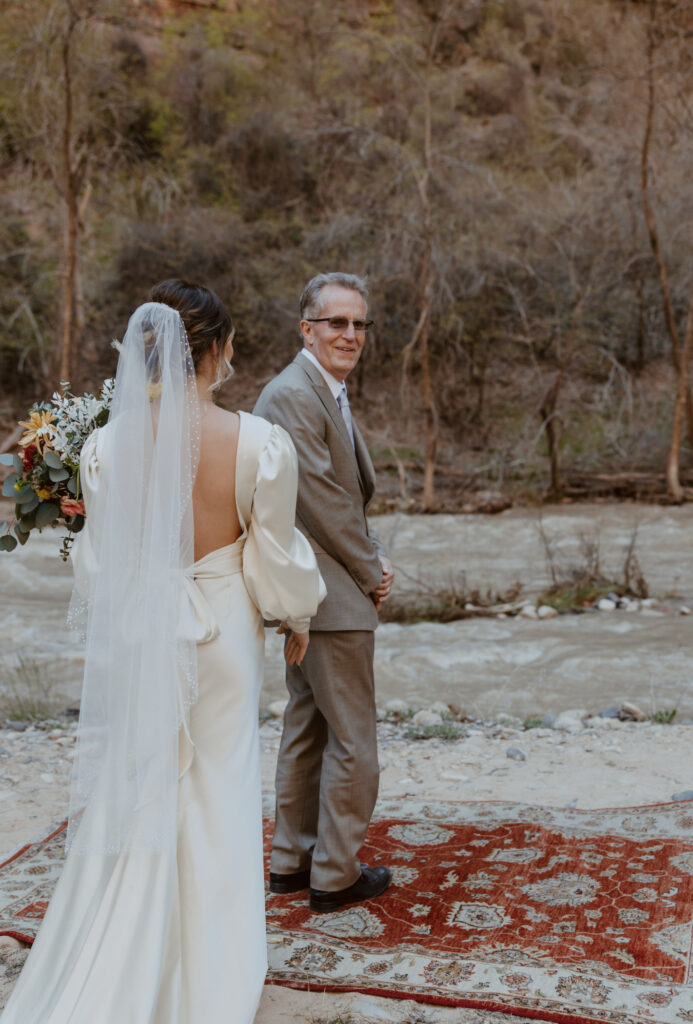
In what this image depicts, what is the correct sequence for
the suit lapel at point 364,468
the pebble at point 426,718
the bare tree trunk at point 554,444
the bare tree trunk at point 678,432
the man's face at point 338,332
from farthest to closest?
the bare tree trunk at point 554,444
the bare tree trunk at point 678,432
the pebble at point 426,718
the suit lapel at point 364,468
the man's face at point 338,332

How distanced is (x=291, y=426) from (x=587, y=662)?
5.45 m

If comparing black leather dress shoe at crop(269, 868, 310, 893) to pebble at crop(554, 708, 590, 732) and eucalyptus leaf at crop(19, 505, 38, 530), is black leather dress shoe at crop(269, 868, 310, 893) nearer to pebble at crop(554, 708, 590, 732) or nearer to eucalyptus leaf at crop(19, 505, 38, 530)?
eucalyptus leaf at crop(19, 505, 38, 530)

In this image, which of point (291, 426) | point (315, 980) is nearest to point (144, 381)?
point (291, 426)

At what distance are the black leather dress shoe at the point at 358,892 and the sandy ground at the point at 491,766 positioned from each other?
136 centimetres

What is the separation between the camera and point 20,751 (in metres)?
5.75

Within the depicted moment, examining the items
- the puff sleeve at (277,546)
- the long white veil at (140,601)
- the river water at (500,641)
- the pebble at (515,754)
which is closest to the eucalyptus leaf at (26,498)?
the long white veil at (140,601)

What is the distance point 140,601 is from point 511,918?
162cm

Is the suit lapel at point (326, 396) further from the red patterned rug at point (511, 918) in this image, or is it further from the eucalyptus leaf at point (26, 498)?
the red patterned rug at point (511, 918)

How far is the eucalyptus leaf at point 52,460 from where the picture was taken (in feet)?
9.56

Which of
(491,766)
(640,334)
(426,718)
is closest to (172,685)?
(491,766)

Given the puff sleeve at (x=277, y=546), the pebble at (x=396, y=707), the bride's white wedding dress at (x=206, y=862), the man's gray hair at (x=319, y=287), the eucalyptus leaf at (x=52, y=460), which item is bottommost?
the pebble at (x=396, y=707)

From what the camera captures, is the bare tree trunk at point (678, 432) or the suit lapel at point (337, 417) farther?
the bare tree trunk at point (678, 432)

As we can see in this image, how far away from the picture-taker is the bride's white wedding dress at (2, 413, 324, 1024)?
2.35 m

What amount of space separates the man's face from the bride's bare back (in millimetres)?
773
